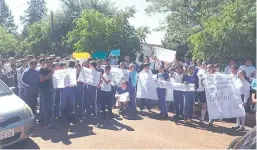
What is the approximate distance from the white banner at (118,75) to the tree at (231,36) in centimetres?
497

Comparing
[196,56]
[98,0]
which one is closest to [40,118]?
[196,56]

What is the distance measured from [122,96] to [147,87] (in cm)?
94

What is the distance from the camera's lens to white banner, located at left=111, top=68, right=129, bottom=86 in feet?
38.8

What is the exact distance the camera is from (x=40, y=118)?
9875mm

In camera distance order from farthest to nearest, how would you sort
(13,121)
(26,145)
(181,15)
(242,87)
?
(181,15) < (242,87) < (26,145) < (13,121)

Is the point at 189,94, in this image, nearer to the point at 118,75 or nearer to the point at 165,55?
the point at 118,75

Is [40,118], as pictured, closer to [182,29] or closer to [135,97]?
[135,97]

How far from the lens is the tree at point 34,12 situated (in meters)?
78.2

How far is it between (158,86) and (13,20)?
80490mm

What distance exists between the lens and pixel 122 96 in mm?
11781

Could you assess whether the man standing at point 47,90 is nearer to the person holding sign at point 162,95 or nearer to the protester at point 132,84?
the protester at point 132,84

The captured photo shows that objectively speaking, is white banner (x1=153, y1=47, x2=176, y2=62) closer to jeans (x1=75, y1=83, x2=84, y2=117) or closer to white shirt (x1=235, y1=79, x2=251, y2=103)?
white shirt (x1=235, y1=79, x2=251, y2=103)

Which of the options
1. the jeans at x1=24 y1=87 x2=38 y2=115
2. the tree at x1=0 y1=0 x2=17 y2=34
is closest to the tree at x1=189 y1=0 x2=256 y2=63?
the jeans at x1=24 y1=87 x2=38 y2=115

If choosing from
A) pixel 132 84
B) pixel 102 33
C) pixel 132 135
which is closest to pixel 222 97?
pixel 132 135
